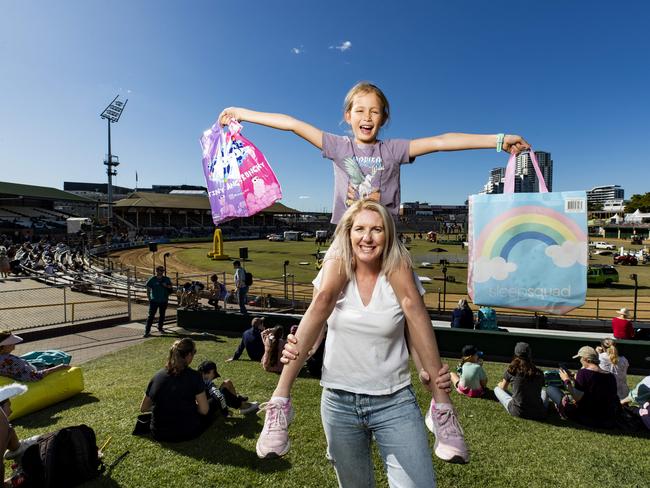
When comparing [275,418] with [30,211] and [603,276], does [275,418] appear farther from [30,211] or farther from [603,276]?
[30,211]

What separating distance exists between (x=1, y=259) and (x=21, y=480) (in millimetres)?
23827

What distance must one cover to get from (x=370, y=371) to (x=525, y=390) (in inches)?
181

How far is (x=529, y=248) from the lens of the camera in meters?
2.47

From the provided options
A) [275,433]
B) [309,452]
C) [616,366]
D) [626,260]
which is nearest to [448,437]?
[275,433]

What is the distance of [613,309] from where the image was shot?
17922 millimetres

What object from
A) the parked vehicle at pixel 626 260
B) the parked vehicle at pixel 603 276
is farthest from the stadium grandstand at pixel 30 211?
the parked vehicle at pixel 626 260

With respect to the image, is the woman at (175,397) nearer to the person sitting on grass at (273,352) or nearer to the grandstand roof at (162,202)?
the person sitting on grass at (273,352)

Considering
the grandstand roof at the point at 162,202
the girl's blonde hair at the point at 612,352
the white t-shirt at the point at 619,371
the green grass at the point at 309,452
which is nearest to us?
the green grass at the point at 309,452

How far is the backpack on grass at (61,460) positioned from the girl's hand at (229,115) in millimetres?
3560

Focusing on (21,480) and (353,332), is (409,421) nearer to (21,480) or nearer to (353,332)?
(353,332)

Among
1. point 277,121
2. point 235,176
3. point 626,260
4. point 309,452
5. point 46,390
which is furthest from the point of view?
point 626,260

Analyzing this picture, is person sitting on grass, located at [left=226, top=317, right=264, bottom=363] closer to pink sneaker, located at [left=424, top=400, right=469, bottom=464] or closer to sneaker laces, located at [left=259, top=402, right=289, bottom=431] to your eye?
sneaker laces, located at [left=259, top=402, right=289, bottom=431]

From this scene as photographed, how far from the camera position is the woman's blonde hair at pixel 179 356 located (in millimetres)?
4371

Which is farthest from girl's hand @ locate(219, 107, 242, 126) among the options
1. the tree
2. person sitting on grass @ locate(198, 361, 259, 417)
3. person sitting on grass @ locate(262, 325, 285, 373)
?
the tree
